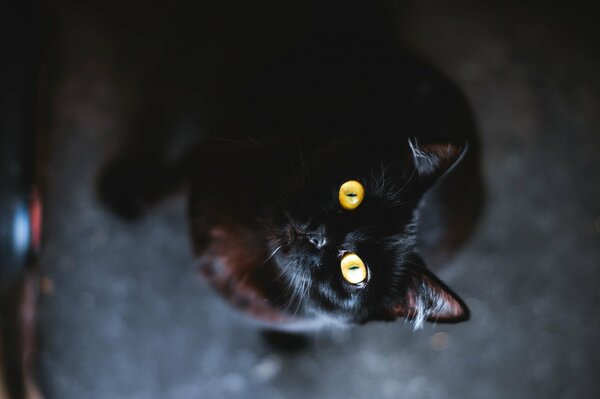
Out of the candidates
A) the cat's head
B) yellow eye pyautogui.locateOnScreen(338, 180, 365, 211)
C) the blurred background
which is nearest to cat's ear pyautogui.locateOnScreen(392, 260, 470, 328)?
the cat's head

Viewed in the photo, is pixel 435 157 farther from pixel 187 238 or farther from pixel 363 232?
pixel 187 238

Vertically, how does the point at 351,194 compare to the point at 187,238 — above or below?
below

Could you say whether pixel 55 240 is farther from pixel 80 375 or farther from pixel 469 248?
pixel 469 248

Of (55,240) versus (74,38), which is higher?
(74,38)

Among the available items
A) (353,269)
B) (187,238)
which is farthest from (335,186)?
(187,238)

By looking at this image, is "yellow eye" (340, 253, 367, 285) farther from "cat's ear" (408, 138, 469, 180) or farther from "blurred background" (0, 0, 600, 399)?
"blurred background" (0, 0, 600, 399)

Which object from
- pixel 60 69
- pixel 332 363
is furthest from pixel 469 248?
pixel 60 69
